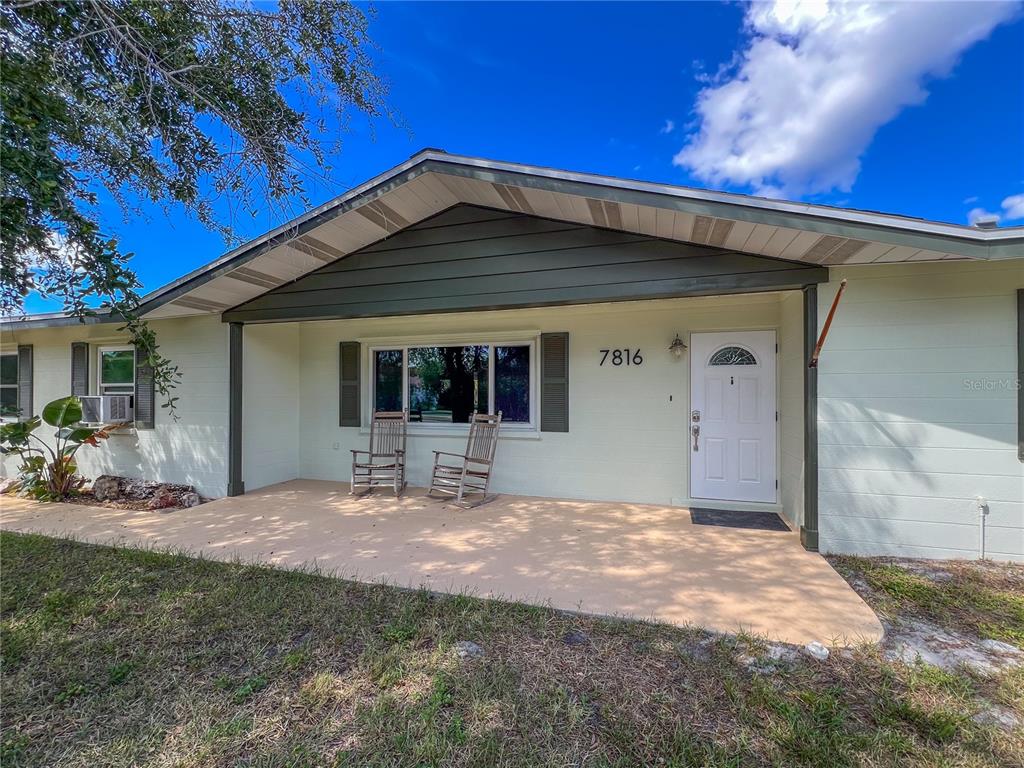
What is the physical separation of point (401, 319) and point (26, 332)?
6.14m

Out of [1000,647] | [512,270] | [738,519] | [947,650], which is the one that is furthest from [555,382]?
[1000,647]

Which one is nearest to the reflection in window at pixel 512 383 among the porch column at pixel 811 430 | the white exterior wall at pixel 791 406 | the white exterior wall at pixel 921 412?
the white exterior wall at pixel 791 406

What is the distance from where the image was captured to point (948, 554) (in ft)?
11.2

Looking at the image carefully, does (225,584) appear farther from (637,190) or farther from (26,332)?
(26,332)

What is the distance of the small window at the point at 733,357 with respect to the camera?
193 inches

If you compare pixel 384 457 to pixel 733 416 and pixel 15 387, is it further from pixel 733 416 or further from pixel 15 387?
pixel 15 387

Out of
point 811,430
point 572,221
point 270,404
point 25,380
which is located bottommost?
point 811,430

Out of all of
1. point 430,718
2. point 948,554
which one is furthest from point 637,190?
point 948,554

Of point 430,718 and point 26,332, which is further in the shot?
point 26,332

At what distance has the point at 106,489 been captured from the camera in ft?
18.8

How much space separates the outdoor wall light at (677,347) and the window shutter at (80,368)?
8.35m

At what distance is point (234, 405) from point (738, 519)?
6171 millimetres

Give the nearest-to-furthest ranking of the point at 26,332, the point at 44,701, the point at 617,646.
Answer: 1. the point at 44,701
2. the point at 617,646
3. the point at 26,332

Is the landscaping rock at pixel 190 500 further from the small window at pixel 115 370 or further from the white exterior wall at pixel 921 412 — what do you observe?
the white exterior wall at pixel 921 412
